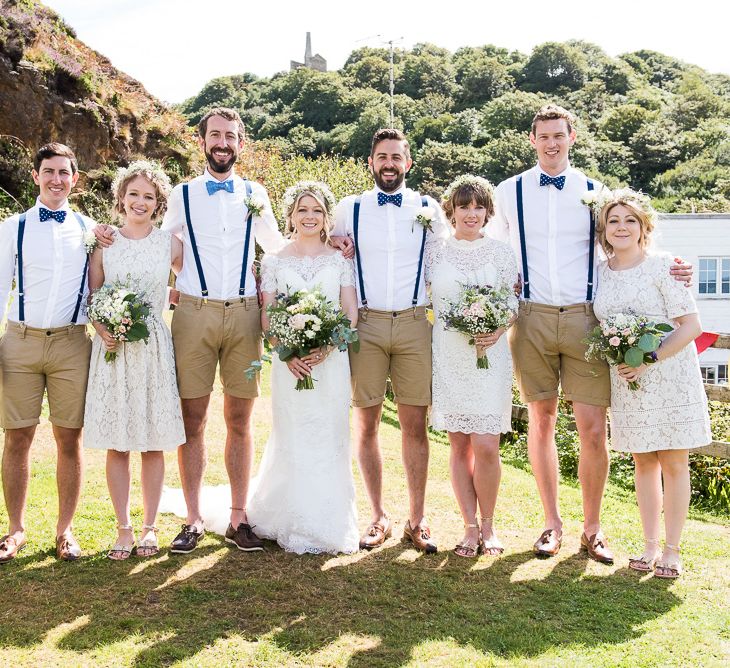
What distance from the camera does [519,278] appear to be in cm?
530

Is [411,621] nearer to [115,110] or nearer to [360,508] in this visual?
[360,508]

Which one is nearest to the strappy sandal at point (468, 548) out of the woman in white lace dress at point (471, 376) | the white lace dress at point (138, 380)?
the woman in white lace dress at point (471, 376)

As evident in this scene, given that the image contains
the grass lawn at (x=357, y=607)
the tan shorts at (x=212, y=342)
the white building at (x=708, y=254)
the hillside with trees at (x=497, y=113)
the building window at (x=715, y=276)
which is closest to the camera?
the grass lawn at (x=357, y=607)

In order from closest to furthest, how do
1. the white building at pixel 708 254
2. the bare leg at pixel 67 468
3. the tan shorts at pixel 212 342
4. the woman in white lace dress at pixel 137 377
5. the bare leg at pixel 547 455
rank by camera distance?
the woman in white lace dress at pixel 137 377, the bare leg at pixel 67 468, the tan shorts at pixel 212 342, the bare leg at pixel 547 455, the white building at pixel 708 254

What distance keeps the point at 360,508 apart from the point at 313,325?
2.10 metres

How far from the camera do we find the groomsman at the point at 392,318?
5273mm

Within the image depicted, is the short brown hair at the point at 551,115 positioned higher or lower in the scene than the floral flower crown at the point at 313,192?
higher

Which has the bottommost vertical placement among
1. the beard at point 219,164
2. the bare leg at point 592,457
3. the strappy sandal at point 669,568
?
the strappy sandal at point 669,568

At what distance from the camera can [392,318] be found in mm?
5258

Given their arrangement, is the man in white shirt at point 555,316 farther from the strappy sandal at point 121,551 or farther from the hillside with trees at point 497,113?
the hillside with trees at point 497,113

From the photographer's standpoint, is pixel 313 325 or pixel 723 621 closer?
pixel 723 621

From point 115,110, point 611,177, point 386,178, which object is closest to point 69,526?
point 386,178

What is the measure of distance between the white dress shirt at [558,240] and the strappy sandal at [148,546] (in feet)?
9.95

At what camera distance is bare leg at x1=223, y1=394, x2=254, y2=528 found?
17.5ft
